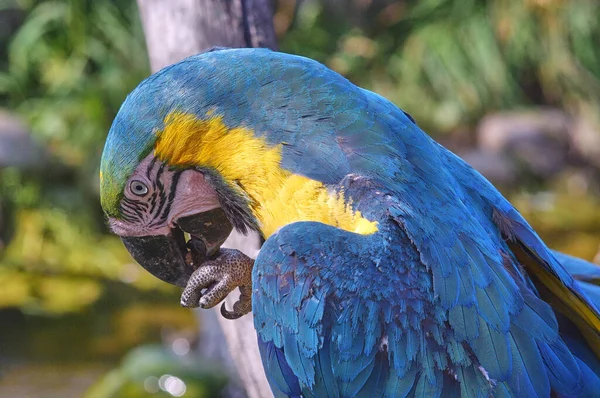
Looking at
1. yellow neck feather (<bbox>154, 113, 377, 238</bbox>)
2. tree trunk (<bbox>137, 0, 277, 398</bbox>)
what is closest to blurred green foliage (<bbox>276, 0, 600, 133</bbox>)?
tree trunk (<bbox>137, 0, 277, 398</bbox>)

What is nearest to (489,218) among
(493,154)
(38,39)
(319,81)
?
(319,81)

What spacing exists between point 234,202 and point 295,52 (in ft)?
15.6

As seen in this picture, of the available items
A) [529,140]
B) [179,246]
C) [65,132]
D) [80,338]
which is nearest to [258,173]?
[179,246]

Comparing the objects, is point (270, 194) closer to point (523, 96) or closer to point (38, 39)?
point (38, 39)

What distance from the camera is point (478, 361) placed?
1354 millimetres

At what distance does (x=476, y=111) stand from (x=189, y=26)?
4.74 meters

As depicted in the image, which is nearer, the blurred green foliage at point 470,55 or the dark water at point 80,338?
the dark water at point 80,338

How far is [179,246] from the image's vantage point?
1.61 metres

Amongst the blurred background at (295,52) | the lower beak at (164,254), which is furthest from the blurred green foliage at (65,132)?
the lower beak at (164,254)

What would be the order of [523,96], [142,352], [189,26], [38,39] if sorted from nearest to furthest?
1. [189,26]
2. [142,352]
3. [38,39]
4. [523,96]

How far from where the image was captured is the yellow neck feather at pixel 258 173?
4.57ft

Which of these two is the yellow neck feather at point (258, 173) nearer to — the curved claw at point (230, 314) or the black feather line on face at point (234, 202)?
the black feather line on face at point (234, 202)

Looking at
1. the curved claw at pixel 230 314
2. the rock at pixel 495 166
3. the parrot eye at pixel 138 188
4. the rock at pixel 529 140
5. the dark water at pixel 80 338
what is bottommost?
the dark water at pixel 80 338

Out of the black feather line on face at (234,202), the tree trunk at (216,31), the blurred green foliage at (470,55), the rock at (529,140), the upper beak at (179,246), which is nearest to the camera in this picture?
the black feather line on face at (234,202)
